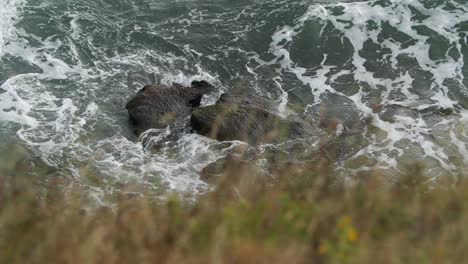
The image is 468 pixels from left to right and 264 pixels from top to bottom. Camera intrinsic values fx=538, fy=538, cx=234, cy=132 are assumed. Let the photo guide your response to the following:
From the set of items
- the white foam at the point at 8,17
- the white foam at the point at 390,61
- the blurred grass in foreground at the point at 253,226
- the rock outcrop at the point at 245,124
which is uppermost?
the blurred grass in foreground at the point at 253,226

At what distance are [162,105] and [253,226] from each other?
9301 mm

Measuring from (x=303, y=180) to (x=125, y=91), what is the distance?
31.4ft

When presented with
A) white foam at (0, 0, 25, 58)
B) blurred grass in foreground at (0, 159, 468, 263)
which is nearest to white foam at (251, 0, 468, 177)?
white foam at (0, 0, 25, 58)

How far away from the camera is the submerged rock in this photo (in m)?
12.5

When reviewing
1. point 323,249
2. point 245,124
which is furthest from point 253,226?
point 245,124

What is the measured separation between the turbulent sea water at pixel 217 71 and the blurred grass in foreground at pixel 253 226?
5.04 meters

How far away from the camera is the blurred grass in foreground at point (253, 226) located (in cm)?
333

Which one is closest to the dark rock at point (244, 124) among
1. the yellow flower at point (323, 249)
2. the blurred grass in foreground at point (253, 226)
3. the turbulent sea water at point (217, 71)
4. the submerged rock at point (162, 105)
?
the turbulent sea water at point (217, 71)

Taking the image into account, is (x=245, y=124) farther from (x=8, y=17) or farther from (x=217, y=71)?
(x=8, y=17)

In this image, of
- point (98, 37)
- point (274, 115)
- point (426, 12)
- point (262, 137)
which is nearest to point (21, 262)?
point (262, 137)

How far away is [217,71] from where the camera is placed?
1504 cm

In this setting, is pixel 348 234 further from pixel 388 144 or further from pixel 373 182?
pixel 388 144

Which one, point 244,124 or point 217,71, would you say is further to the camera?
point 217,71

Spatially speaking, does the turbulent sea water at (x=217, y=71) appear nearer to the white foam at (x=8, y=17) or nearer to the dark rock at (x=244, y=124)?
the white foam at (x=8, y=17)
